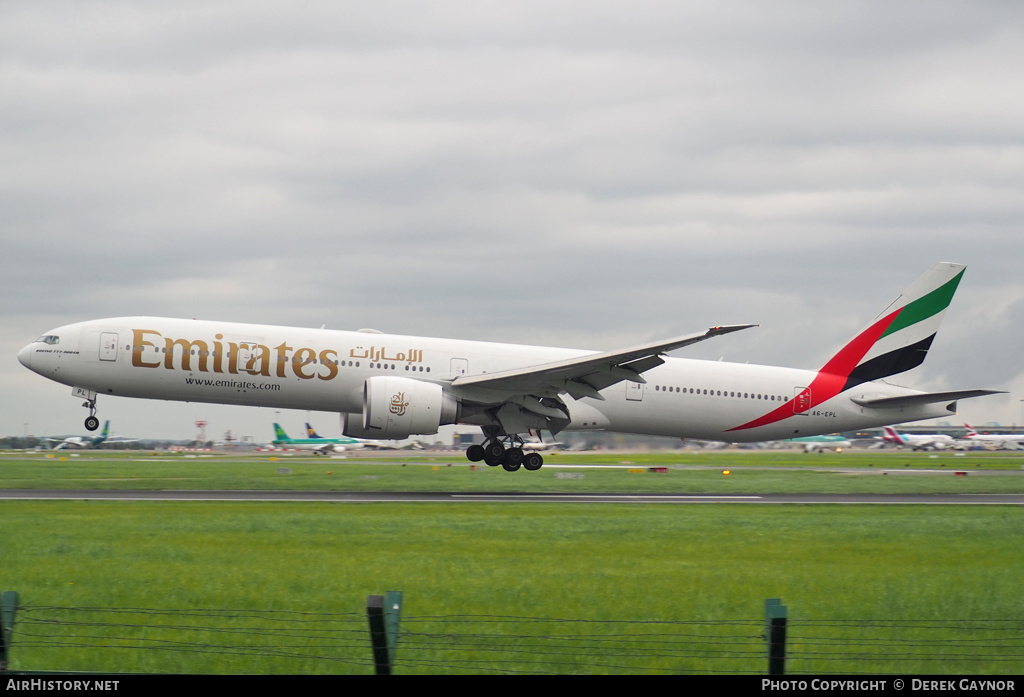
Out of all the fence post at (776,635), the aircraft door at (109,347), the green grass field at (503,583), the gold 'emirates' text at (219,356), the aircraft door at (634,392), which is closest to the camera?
the fence post at (776,635)

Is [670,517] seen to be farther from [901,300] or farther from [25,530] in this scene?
[901,300]

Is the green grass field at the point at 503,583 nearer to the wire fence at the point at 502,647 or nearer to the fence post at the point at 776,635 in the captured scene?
the wire fence at the point at 502,647

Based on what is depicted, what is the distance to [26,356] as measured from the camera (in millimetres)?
33438

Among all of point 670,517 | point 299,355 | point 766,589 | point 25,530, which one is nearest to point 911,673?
point 766,589

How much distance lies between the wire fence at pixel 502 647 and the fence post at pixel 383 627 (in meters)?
1.29

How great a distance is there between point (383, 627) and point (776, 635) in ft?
9.78

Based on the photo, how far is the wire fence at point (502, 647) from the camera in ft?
32.9

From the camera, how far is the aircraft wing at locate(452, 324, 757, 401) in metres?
31.6

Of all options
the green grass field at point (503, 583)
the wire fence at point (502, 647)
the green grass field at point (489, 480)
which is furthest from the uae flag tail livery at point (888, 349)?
the wire fence at point (502, 647)

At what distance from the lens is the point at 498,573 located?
1566 cm

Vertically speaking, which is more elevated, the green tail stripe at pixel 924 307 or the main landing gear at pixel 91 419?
the green tail stripe at pixel 924 307

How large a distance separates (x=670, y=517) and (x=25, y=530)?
544 inches

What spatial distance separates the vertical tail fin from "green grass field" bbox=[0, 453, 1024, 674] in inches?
493

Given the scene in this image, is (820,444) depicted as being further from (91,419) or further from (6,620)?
(6,620)
